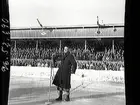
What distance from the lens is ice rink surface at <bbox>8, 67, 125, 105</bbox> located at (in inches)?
62.2

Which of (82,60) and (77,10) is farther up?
(77,10)

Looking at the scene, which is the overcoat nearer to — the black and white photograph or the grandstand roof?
the black and white photograph

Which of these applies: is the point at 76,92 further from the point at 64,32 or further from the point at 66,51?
the point at 64,32

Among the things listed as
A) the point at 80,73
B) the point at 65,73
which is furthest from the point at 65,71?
the point at 80,73

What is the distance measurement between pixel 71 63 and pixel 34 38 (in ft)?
1.67

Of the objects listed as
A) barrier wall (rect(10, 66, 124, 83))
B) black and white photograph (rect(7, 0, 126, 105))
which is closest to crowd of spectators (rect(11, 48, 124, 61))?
black and white photograph (rect(7, 0, 126, 105))

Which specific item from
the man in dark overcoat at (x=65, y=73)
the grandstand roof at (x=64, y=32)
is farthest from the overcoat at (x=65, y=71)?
the grandstand roof at (x=64, y=32)

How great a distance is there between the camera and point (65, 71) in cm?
183

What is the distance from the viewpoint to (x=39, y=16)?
6.02 ft

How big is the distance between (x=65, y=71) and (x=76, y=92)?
225 millimetres

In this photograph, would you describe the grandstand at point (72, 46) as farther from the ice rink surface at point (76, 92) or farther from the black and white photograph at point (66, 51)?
the ice rink surface at point (76, 92)

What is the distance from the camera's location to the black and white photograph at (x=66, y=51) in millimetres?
1683

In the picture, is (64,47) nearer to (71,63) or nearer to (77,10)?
(71,63)
